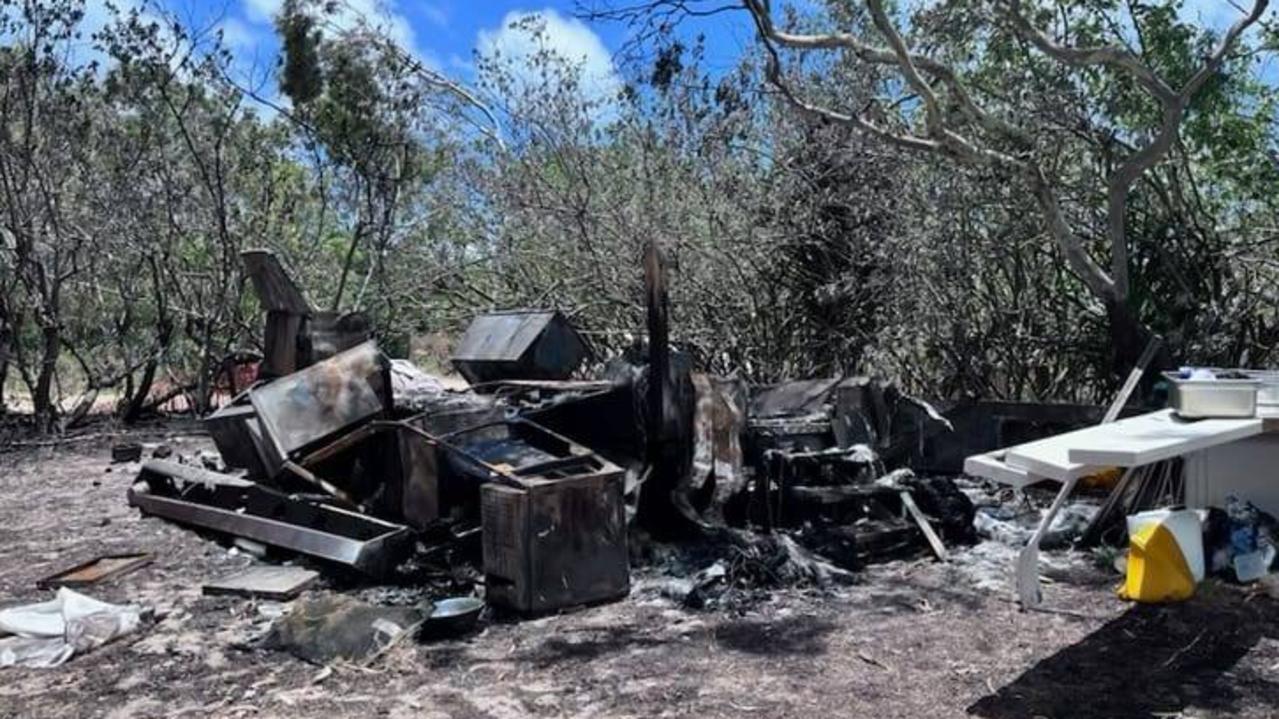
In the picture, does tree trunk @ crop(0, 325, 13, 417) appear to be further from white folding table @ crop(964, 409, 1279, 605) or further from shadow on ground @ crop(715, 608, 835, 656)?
white folding table @ crop(964, 409, 1279, 605)

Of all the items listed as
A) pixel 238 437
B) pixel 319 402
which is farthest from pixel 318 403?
pixel 238 437

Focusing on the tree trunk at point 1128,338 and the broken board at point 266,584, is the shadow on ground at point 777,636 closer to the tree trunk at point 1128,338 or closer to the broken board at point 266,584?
the broken board at point 266,584

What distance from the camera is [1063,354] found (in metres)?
8.31

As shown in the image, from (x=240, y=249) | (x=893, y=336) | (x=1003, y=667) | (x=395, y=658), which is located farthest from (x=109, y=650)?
(x=240, y=249)

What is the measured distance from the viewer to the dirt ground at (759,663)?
351 centimetres

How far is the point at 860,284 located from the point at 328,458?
4941 millimetres

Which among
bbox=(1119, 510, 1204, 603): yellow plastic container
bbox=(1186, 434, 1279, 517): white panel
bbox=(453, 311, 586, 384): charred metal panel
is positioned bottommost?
bbox=(1119, 510, 1204, 603): yellow plastic container

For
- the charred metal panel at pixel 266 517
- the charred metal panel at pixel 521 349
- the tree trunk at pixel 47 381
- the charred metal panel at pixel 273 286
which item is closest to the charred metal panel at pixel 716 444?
the charred metal panel at pixel 266 517

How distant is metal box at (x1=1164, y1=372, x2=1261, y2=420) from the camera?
418cm

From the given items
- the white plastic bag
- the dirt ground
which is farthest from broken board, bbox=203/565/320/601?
the white plastic bag

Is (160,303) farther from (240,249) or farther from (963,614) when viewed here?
(963,614)

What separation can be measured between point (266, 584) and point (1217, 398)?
4.13 m

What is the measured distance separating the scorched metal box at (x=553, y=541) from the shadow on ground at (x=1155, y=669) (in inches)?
68.9

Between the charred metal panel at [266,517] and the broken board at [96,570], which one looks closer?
the charred metal panel at [266,517]
